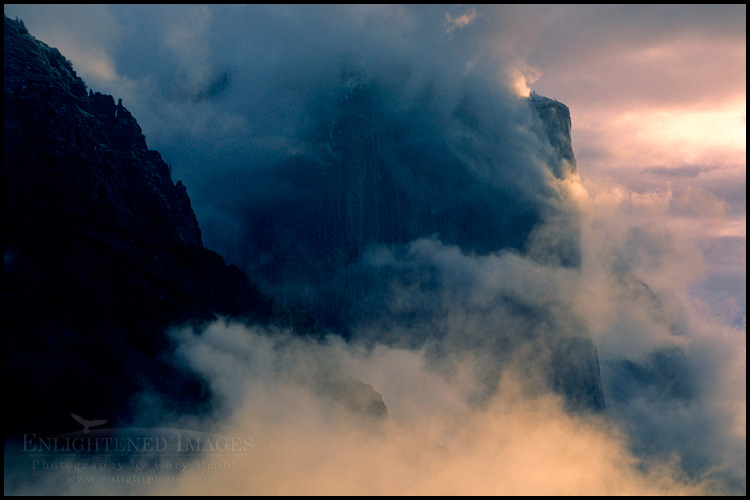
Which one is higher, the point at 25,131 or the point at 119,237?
the point at 25,131

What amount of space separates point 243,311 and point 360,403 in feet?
178

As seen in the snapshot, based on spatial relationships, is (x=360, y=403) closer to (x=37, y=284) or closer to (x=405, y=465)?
(x=405, y=465)

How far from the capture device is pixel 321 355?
19688cm

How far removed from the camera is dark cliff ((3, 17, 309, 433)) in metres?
101

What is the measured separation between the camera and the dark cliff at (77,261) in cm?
10125

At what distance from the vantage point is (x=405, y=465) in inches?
7648

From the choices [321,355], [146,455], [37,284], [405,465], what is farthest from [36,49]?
[405,465]

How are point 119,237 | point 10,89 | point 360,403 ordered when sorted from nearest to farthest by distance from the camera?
1. point 10,89
2. point 119,237
3. point 360,403

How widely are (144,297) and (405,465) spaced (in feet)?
380

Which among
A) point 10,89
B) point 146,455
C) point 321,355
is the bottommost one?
point 146,455

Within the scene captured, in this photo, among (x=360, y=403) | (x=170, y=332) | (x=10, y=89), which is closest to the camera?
(x=10, y=89)

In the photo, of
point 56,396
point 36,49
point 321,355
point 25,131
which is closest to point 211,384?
point 56,396

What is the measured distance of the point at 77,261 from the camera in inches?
4291

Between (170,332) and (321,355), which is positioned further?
(321,355)
